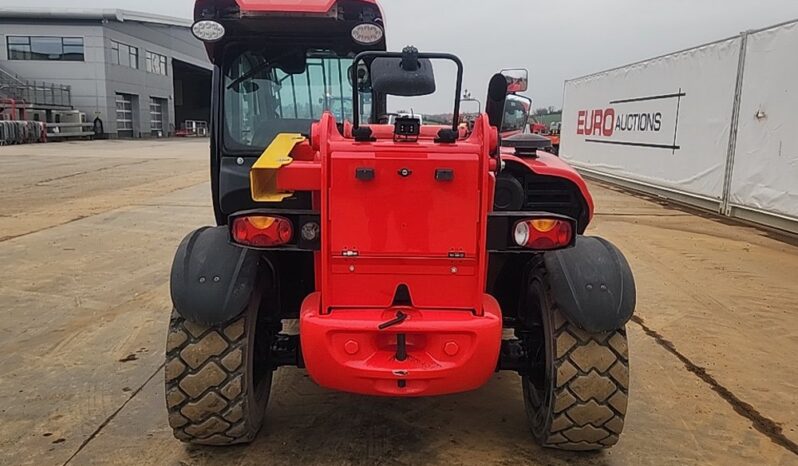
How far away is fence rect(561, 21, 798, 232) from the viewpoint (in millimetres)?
9633

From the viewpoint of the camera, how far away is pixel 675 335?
4883mm

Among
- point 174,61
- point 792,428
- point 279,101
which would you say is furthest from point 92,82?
point 792,428

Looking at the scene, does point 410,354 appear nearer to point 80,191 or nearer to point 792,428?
point 792,428

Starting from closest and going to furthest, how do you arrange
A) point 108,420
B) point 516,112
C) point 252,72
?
point 108,420, point 252,72, point 516,112

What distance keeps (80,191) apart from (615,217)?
10.4 m

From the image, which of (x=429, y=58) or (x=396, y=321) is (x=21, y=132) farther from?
(x=396, y=321)

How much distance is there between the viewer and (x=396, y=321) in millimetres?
2588

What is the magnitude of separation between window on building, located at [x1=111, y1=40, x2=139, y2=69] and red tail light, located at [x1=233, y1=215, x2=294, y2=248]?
42.3 m

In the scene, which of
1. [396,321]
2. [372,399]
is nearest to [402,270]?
[396,321]

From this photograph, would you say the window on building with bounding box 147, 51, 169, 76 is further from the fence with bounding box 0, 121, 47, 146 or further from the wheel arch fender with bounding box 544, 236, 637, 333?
the wheel arch fender with bounding box 544, 236, 637, 333

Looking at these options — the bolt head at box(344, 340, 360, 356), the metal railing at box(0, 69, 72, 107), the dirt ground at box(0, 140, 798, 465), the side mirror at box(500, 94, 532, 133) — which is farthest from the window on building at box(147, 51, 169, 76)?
the bolt head at box(344, 340, 360, 356)

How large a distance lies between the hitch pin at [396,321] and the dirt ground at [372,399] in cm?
80

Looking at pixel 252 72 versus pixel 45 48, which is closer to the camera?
pixel 252 72

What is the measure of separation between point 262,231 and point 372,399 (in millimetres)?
1445
